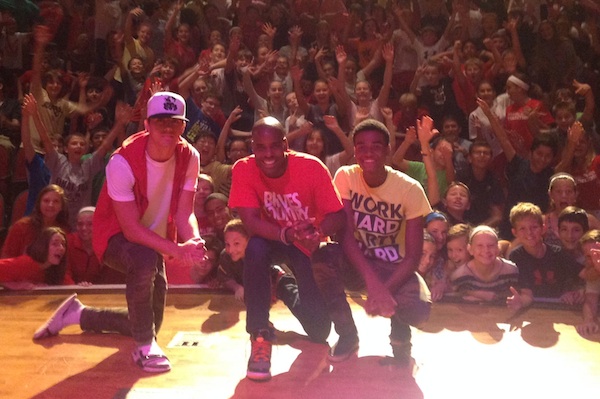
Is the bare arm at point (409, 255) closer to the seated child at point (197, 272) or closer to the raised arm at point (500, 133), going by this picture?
the seated child at point (197, 272)

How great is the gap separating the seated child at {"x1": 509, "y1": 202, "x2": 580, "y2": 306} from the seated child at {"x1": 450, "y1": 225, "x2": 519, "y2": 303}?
0.42 feet

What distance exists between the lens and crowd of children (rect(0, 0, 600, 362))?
434 centimetres

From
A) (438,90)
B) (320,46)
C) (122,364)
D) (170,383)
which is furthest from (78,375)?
(320,46)

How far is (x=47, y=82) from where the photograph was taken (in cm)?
638

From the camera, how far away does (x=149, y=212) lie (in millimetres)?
3244

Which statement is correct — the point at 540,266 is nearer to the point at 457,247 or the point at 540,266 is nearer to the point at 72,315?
the point at 457,247

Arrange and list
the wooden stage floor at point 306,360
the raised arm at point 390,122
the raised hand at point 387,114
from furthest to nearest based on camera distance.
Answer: the raised hand at point 387,114 < the raised arm at point 390,122 < the wooden stage floor at point 306,360

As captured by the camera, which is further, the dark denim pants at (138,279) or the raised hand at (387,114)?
the raised hand at (387,114)

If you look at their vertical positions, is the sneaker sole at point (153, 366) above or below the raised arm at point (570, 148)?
below

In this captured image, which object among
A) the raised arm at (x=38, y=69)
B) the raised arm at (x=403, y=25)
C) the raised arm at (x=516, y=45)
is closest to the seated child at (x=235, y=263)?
the raised arm at (x=38, y=69)

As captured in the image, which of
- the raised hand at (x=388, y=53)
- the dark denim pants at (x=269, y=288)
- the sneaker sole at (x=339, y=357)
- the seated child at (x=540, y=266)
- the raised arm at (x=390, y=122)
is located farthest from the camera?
the raised hand at (x=388, y=53)

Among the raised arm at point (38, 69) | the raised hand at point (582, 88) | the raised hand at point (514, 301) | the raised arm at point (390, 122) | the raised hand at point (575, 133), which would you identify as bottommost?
the raised hand at point (514, 301)

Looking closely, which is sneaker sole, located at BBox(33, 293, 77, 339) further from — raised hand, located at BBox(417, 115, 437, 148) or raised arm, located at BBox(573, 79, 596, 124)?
raised arm, located at BBox(573, 79, 596, 124)

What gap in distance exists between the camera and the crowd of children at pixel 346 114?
4336 mm
